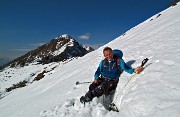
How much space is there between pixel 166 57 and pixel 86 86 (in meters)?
4.81

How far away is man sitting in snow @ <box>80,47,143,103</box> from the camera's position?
8.62m

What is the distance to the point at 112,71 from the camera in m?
9.09

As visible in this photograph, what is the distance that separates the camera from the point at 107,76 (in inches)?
358

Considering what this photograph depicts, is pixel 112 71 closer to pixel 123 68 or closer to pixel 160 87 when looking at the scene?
pixel 123 68

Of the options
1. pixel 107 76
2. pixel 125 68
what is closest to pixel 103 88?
pixel 107 76

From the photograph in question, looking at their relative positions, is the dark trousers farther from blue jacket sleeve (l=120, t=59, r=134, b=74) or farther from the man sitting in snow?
blue jacket sleeve (l=120, t=59, r=134, b=74)

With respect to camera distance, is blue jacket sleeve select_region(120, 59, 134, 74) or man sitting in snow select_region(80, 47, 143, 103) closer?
blue jacket sleeve select_region(120, 59, 134, 74)

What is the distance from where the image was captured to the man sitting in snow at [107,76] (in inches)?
339

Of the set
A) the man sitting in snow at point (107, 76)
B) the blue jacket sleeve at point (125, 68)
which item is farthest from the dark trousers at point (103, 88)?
the blue jacket sleeve at point (125, 68)

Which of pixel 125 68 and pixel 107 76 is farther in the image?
pixel 107 76

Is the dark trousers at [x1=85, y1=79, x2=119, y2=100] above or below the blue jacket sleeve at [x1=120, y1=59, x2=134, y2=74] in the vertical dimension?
below

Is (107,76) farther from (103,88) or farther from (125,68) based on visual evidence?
(125,68)

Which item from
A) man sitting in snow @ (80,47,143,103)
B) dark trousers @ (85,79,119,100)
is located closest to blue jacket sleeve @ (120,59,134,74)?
man sitting in snow @ (80,47,143,103)

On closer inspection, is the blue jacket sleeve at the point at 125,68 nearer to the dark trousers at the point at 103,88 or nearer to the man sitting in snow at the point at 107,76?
the man sitting in snow at the point at 107,76
